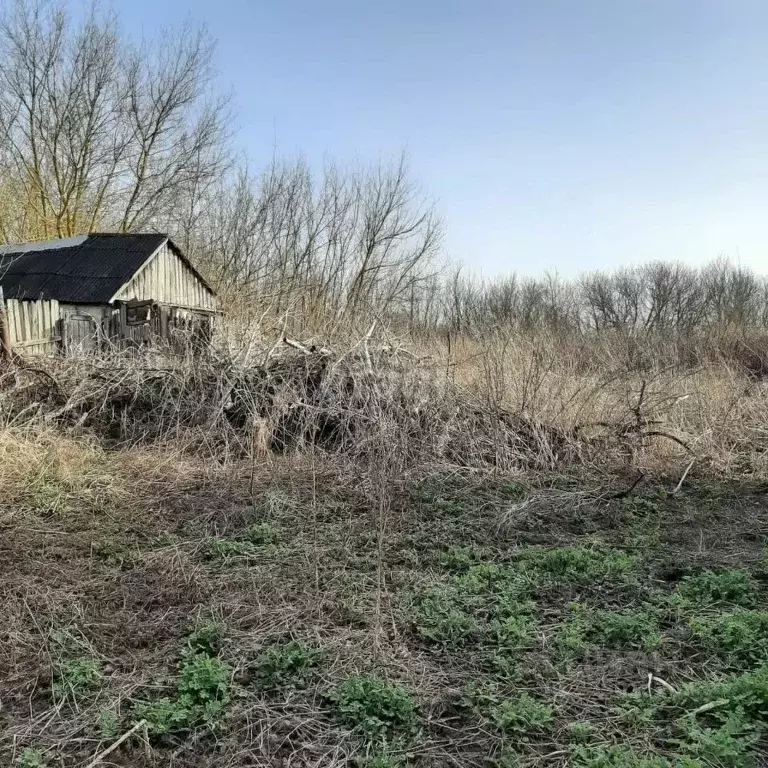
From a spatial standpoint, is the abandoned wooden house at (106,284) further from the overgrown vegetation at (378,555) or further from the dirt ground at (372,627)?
the dirt ground at (372,627)

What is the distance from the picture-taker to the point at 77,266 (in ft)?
43.6

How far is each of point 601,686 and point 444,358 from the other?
19.7 ft

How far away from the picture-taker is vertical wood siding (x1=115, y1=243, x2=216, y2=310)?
1341cm

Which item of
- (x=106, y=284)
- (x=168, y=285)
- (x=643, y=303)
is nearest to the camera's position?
(x=106, y=284)

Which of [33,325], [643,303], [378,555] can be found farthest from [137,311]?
[643,303]

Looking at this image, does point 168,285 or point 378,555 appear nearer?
point 378,555

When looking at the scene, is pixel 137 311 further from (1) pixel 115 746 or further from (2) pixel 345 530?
(1) pixel 115 746

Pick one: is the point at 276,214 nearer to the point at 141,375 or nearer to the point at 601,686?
the point at 141,375

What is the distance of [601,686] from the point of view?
8.14 feet

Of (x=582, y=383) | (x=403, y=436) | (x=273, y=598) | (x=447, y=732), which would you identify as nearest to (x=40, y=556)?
(x=273, y=598)

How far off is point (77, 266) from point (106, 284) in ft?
4.22

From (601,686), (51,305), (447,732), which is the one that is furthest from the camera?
(51,305)

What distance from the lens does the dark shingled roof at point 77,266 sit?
12.6 m

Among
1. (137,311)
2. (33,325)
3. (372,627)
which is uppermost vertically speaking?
(137,311)
